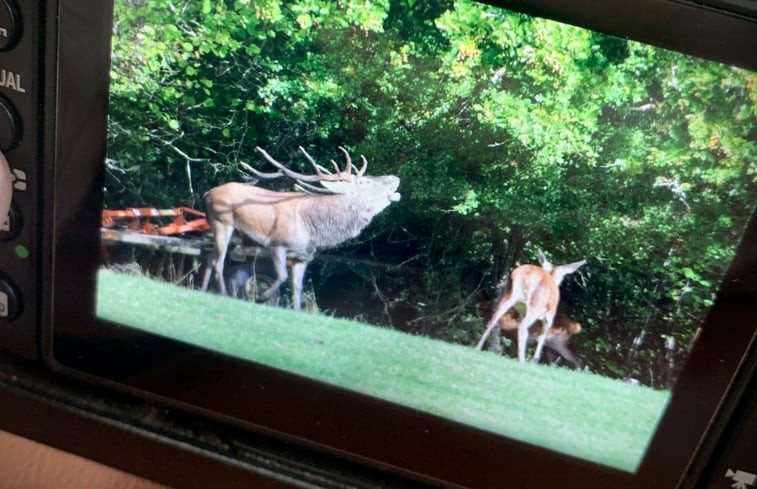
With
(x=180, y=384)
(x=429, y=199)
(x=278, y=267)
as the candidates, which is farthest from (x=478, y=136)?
(x=180, y=384)

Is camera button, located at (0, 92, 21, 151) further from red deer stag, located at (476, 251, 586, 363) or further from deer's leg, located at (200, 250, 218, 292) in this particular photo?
red deer stag, located at (476, 251, 586, 363)

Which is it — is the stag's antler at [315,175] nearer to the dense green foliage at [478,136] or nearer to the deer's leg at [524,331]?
the dense green foliage at [478,136]

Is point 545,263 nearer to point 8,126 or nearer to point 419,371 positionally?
point 419,371

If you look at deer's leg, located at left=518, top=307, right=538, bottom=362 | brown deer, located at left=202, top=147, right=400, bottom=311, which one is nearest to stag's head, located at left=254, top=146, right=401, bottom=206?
brown deer, located at left=202, top=147, right=400, bottom=311

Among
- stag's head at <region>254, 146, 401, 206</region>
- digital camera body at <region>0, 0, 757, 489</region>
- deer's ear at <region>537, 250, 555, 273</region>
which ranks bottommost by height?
digital camera body at <region>0, 0, 757, 489</region>

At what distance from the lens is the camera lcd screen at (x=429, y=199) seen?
15.1 inches

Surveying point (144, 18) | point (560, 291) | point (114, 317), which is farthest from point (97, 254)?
point (560, 291)

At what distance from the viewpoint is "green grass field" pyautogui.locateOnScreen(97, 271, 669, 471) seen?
1.44 feet

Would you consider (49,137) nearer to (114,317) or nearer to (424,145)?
(114,317)

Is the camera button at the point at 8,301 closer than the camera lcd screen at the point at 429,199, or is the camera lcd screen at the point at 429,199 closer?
the camera lcd screen at the point at 429,199

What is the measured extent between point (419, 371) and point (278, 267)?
111 millimetres

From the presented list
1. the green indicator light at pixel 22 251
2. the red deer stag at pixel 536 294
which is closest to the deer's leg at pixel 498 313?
the red deer stag at pixel 536 294

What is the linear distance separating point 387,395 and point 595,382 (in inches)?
5.1

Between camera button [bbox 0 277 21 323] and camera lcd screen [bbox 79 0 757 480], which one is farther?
camera button [bbox 0 277 21 323]
